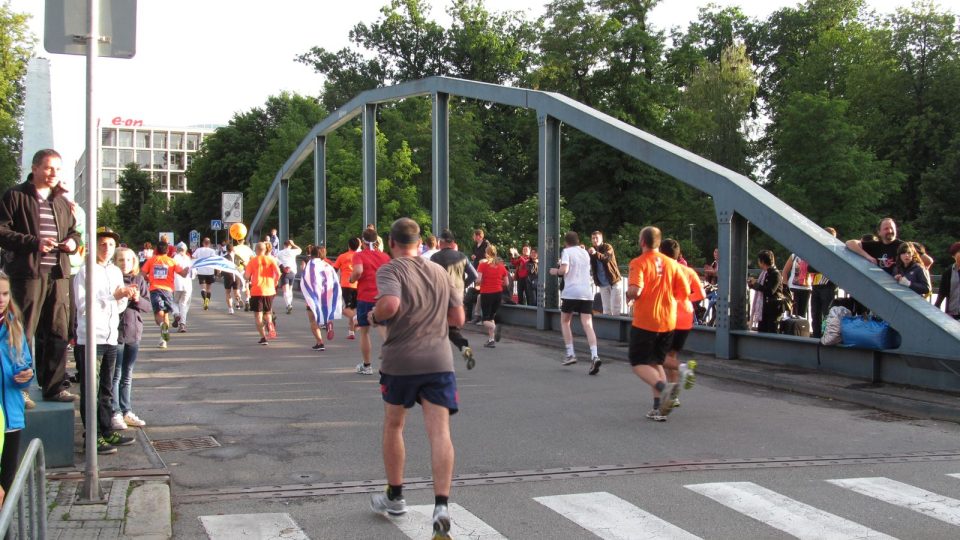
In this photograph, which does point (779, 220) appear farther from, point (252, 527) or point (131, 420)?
point (252, 527)

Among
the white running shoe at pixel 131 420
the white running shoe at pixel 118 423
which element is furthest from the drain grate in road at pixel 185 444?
the white running shoe at pixel 131 420

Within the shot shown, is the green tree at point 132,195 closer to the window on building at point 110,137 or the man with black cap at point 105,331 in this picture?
the window on building at point 110,137

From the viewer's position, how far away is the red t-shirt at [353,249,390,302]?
12281 millimetres

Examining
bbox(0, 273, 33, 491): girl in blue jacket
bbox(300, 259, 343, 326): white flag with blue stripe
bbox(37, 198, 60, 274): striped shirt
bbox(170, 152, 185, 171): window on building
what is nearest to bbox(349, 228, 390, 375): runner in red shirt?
bbox(300, 259, 343, 326): white flag with blue stripe

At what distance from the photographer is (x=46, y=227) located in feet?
22.9

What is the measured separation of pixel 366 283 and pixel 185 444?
→ 5.08 meters

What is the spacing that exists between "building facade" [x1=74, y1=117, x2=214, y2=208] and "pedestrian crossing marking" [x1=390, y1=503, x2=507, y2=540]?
501ft

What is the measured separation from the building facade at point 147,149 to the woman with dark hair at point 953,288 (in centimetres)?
14904

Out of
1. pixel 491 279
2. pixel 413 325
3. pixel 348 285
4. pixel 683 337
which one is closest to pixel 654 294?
pixel 683 337

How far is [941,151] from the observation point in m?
47.5

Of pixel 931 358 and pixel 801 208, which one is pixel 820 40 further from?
pixel 931 358

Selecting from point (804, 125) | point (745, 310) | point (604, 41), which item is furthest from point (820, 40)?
point (745, 310)

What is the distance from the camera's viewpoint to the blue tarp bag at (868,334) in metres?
10.3

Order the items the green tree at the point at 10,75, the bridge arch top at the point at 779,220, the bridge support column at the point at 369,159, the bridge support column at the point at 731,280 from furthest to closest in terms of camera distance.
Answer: the green tree at the point at 10,75 → the bridge support column at the point at 369,159 → the bridge support column at the point at 731,280 → the bridge arch top at the point at 779,220
